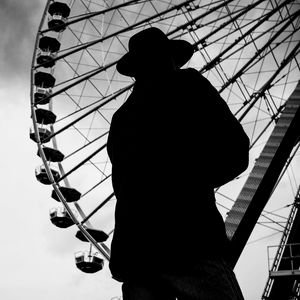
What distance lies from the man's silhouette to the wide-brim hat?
0.31ft

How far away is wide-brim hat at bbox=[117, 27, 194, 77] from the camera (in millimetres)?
2357

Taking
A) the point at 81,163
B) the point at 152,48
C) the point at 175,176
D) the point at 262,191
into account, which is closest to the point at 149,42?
the point at 152,48

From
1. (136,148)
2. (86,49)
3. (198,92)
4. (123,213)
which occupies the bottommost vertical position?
(123,213)

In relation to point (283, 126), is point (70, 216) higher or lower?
lower

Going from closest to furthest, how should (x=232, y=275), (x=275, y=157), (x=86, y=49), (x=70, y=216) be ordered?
(x=232, y=275) → (x=275, y=157) → (x=70, y=216) → (x=86, y=49)

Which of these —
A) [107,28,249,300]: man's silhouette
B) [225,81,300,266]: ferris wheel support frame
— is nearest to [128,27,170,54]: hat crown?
[107,28,249,300]: man's silhouette

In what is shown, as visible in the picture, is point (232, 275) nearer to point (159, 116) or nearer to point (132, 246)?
point (132, 246)

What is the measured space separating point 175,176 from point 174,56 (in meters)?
0.60

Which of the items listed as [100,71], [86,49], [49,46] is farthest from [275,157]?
[49,46]

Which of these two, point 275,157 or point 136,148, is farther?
point 275,157

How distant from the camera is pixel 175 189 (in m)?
2.03

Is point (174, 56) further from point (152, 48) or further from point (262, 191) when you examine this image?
point (262, 191)

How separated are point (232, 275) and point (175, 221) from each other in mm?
Result: 272

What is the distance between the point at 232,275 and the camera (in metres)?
1.98
